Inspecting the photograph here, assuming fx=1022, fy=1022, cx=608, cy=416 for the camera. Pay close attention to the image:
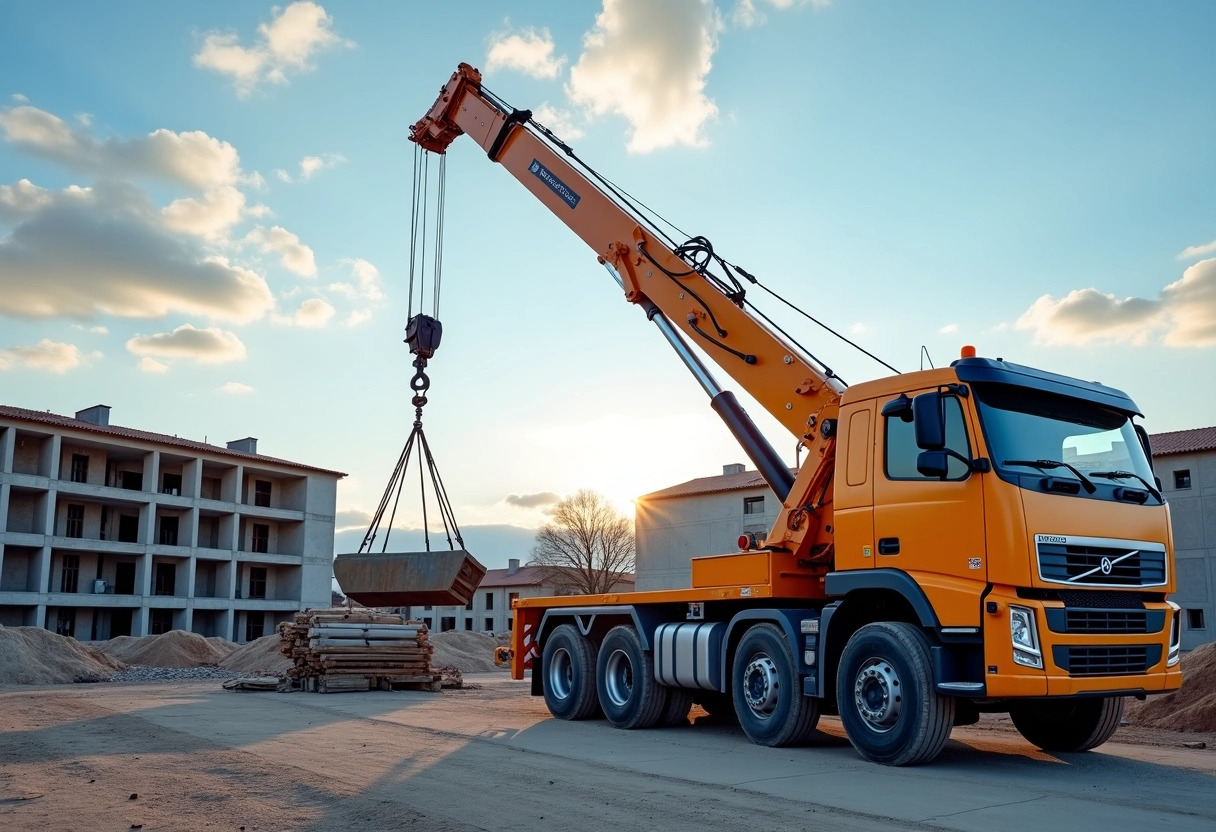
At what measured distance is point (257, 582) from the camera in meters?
56.1

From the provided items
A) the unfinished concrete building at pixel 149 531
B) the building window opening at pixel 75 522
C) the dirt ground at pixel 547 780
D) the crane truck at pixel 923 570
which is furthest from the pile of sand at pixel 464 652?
the crane truck at pixel 923 570

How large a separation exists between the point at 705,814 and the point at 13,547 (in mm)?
46903

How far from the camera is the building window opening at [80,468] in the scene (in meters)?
48.7

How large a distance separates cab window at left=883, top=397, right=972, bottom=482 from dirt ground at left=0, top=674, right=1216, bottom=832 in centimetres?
262

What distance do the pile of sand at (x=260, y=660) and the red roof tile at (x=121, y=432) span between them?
17.6 meters

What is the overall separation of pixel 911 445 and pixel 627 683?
5.66 metres

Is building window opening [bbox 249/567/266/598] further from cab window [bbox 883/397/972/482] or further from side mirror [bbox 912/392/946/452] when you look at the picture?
side mirror [bbox 912/392/946/452]

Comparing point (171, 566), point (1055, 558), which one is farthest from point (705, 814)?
point (171, 566)

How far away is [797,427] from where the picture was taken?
11641 millimetres

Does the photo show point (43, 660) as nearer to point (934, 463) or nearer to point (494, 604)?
point (934, 463)

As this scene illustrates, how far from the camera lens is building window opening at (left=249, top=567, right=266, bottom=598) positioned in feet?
183

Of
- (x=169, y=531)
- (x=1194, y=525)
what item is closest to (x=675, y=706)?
(x=1194, y=525)

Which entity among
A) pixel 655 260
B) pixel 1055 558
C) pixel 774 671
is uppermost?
pixel 655 260

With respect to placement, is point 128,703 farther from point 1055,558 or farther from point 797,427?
point 1055,558
